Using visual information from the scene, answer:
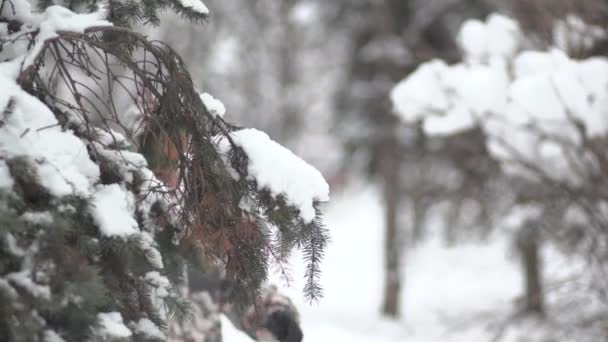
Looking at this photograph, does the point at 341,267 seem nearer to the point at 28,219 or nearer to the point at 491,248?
the point at 491,248

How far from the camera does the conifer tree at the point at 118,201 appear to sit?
6.88ft

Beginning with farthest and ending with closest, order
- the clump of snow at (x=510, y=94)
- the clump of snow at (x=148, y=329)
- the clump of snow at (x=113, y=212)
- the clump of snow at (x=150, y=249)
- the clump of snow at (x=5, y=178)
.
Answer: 1. the clump of snow at (x=510, y=94)
2. the clump of snow at (x=148, y=329)
3. the clump of snow at (x=150, y=249)
4. the clump of snow at (x=113, y=212)
5. the clump of snow at (x=5, y=178)

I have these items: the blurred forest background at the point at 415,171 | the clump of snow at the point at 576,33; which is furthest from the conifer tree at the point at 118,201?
the clump of snow at the point at 576,33

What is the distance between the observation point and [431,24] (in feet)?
38.3

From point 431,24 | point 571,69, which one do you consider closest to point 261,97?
point 431,24

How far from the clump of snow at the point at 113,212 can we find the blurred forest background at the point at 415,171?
248 cm

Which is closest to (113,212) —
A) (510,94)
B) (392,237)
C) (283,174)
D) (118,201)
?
(118,201)

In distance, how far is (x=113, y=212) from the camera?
238cm

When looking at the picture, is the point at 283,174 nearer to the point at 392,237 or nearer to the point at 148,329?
the point at 148,329

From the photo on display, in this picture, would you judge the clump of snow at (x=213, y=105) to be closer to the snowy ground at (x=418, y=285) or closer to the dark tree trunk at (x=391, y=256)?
the snowy ground at (x=418, y=285)

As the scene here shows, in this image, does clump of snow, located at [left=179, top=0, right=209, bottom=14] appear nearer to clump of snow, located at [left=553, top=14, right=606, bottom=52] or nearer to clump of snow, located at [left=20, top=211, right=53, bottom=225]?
clump of snow, located at [left=20, top=211, right=53, bottom=225]

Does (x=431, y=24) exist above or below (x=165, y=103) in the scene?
above

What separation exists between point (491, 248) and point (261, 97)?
6.63m

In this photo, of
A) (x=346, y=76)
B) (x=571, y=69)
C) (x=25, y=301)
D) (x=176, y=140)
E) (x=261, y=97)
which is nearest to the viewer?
(x=25, y=301)
